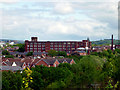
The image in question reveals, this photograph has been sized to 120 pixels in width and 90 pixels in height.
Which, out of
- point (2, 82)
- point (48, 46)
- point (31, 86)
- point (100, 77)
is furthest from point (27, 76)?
point (48, 46)

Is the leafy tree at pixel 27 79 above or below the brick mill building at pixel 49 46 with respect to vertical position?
below

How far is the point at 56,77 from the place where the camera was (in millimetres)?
31547

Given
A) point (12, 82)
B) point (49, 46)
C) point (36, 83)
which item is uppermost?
point (49, 46)

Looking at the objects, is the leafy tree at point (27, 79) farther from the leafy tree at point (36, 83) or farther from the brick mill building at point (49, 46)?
the brick mill building at point (49, 46)

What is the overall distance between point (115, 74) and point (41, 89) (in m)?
8.38

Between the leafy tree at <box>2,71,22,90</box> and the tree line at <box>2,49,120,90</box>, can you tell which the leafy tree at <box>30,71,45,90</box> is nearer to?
the tree line at <box>2,49,120,90</box>

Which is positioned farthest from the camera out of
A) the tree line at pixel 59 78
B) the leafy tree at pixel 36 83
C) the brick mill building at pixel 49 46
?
the brick mill building at pixel 49 46

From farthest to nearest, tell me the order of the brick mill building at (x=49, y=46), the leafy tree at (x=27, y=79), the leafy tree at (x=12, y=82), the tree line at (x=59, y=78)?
1. the brick mill building at (x=49, y=46)
2. the leafy tree at (x=27, y=79)
3. the leafy tree at (x=12, y=82)
4. the tree line at (x=59, y=78)

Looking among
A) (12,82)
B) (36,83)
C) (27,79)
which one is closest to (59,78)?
(36,83)

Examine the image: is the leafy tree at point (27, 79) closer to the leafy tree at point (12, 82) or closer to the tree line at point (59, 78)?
the tree line at point (59, 78)

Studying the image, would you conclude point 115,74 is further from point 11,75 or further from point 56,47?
point 56,47

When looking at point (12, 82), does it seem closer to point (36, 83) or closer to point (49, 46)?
point (36, 83)

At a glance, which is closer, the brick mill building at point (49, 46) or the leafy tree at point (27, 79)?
the leafy tree at point (27, 79)

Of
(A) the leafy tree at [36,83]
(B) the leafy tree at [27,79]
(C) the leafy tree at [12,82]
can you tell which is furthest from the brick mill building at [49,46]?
(C) the leafy tree at [12,82]
